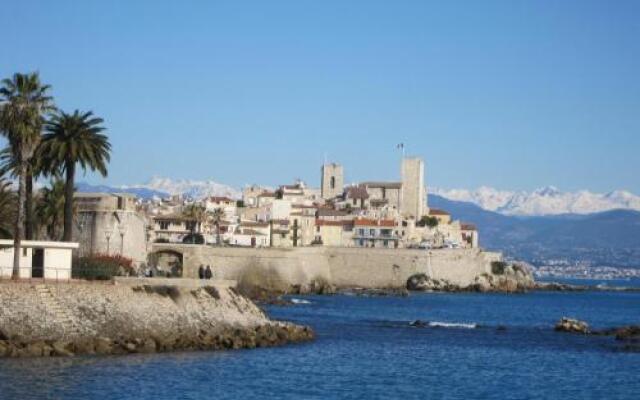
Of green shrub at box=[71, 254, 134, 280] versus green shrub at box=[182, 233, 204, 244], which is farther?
green shrub at box=[182, 233, 204, 244]

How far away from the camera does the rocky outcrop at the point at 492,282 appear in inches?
5212

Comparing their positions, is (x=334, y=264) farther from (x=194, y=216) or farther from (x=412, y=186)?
(x=412, y=186)

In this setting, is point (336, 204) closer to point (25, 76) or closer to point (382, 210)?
point (382, 210)

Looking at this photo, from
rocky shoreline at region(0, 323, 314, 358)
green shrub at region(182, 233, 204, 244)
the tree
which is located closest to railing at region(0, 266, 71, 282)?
rocky shoreline at region(0, 323, 314, 358)

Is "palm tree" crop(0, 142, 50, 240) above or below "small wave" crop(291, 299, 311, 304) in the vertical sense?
above

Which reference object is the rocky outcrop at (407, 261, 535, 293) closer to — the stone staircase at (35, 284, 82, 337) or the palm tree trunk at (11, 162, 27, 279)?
the palm tree trunk at (11, 162, 27, 279)

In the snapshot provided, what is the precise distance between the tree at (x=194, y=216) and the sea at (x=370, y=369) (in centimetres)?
4321

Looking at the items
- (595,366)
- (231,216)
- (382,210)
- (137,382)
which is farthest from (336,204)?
(137,382)

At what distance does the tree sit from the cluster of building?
0.52 feet

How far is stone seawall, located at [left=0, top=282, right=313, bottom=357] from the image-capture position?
158 feet

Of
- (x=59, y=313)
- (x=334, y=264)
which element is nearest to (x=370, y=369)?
(x=59, y=313)

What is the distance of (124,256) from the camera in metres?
85.0

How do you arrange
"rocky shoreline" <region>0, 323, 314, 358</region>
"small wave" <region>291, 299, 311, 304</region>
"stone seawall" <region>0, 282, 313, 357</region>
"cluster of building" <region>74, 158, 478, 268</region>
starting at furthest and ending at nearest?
"small wave" <region>291, 299, 311, 304</region>
"cluster of building" <region>74, 158, 478, 268</region>
"stone seawall" <region>0, 282, 313, 357</region>
"rocky shoreline" <region>0, 323, 314, 358</region>

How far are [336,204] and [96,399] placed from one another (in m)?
132
